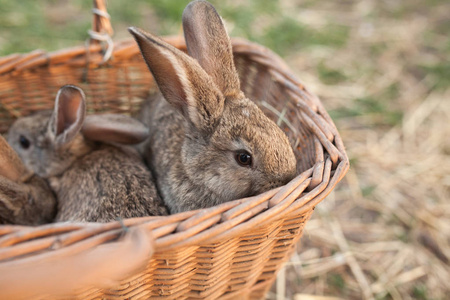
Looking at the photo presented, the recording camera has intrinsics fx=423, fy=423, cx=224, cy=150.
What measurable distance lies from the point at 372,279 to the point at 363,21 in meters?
3.46

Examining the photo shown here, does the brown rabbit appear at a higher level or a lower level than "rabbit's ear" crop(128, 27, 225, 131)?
lower

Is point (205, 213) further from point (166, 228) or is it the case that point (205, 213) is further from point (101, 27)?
point (101, 27)

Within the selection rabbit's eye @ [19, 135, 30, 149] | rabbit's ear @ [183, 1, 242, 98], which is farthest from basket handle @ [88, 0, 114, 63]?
rabbit's eye @ [19, 135, 30, 149]

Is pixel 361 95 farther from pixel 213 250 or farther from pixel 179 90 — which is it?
pixel 213 250

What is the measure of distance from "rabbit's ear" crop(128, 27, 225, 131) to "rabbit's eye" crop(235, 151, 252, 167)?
222 mm

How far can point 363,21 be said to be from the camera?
5215mm

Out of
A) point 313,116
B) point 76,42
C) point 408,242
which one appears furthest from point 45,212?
point 408,242

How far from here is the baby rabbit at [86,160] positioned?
2305 mm

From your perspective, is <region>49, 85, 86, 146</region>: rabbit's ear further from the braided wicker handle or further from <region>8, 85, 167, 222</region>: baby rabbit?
the braided wicker handle

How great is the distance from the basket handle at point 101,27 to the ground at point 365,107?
1.17 meters

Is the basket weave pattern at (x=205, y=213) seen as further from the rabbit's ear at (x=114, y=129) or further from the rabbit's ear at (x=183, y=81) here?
the rabbit's ear at (x=183, y=81)

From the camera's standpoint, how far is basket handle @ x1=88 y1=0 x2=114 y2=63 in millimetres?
2623

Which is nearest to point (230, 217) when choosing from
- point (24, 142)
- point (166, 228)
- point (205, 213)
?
point (205, 213)

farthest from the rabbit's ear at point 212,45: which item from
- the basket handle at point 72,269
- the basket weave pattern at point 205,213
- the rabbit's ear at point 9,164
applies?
the basket handle at point 72,269
